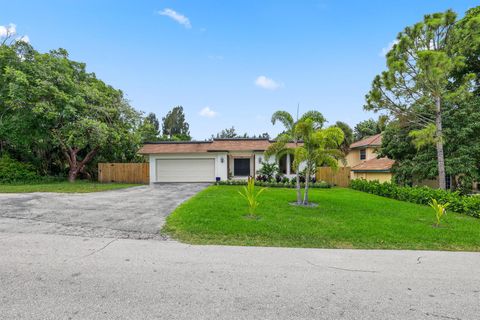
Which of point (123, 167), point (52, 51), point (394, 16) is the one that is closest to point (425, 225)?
point (394, 16)

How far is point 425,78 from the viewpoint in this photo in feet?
36.3

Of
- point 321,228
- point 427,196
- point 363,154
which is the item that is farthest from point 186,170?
point 363,154

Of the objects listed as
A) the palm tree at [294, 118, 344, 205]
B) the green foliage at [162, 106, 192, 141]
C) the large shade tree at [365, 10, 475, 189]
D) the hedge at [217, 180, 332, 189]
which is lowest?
the hedge at [217, 180, 332, 189]

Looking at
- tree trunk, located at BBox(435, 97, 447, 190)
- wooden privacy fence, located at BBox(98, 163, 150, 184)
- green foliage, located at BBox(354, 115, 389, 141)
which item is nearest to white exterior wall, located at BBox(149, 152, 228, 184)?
wooden privacy fence, located at BBox(98, 163, 150, 184)

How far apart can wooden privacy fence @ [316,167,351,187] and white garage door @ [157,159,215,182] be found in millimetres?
8849

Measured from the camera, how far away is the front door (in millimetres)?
20031

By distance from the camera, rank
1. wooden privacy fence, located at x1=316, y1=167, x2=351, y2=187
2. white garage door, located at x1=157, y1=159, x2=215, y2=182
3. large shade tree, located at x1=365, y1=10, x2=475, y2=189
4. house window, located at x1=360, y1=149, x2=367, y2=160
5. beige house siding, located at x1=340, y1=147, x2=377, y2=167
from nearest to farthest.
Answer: large shade tree, located at x1=365, y1=10, x2=475, y2=189 < wooden privacy fence, located at x1=316, y1=167, x2=351, y2=187 < white garage door, located at x1=157, y1=159, x2=215, y2=182 < beige house siding, located at x1=340, y1=147, x2=377, y2=167 < house window, located at x1=360, y1=149, x2=367, y2=160

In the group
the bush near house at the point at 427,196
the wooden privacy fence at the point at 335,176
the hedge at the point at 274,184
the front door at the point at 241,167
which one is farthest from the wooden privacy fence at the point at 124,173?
the bush near house at the point at 427,196

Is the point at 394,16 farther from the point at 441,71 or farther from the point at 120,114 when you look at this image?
the point at 120,114

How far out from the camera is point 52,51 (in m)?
17.9

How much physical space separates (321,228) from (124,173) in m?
17.7

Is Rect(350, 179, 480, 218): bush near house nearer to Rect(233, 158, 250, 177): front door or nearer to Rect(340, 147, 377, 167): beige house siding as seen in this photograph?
Rect(340, 147, 377, 167): beige house siding

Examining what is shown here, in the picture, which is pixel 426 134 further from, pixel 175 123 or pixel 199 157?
pixel 175 123

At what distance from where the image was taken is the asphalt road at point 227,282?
261 cm
